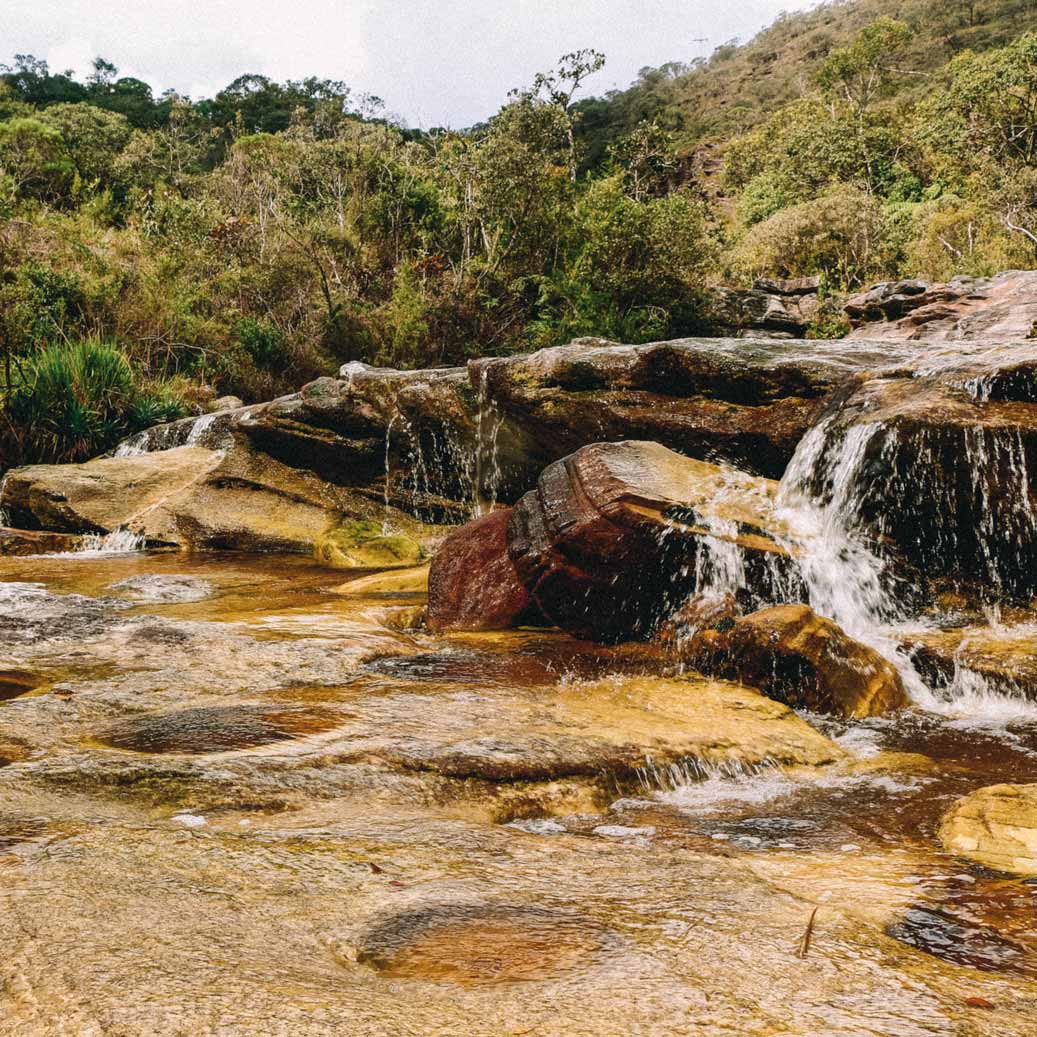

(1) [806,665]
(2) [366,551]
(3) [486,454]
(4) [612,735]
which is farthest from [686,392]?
(4) [612,735]

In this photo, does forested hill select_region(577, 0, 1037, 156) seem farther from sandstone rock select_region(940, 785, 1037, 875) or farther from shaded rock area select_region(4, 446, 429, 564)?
sandstone rock select_region(940, 785, 1037, 875)

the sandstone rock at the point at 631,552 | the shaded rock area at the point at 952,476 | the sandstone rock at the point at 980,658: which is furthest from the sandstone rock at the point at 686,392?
the sandstone rock at the point at 980,658

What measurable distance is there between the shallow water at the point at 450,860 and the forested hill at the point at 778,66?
4887 centimetres

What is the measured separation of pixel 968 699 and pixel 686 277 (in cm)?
1450

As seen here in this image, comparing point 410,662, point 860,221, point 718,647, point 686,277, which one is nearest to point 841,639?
point 718,647

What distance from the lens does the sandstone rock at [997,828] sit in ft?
8.57

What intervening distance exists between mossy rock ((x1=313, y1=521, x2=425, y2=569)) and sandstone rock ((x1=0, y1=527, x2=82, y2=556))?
319 centimetres

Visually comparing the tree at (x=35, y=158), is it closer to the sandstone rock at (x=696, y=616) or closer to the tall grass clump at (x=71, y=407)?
the tall grass clump at (x=71, y=407)

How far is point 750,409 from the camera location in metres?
8.41

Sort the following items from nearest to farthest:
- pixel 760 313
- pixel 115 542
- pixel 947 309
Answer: pixel 115 542, pixel 947 309, pixel 760 313

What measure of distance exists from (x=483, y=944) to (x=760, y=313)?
1980 centimetres

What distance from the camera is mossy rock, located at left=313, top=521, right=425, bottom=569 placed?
982cm

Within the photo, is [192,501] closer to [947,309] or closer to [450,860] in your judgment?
[450,860]

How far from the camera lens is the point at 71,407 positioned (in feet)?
43.0
